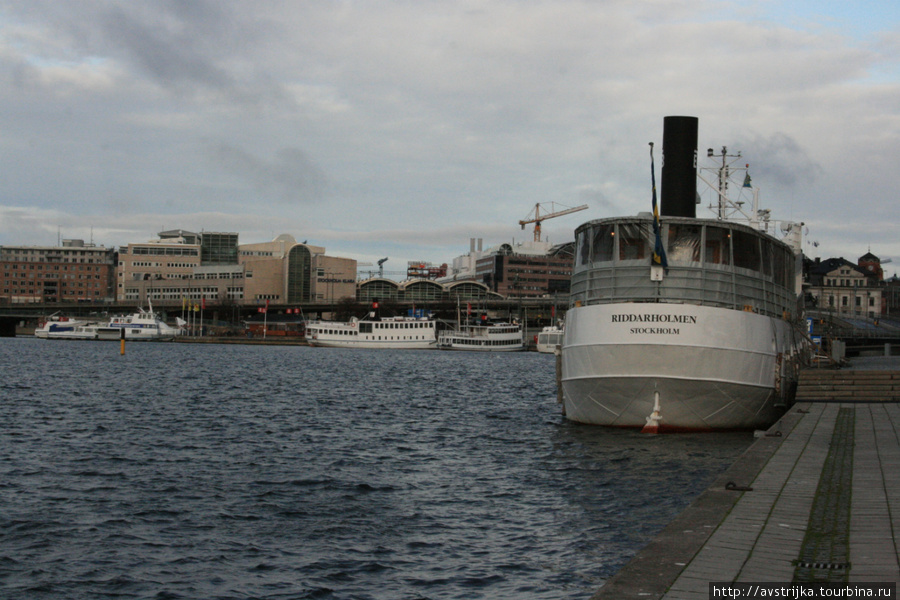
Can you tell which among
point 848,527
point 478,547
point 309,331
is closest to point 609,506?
point 478,547

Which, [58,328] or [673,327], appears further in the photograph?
[58,328]

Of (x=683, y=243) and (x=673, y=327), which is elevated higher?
(x=683, y=243)

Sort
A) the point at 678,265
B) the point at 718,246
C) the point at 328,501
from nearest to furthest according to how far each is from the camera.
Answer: the point at 328,501, the point at 678,265, the point at 718,246

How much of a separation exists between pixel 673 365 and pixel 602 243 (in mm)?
5216

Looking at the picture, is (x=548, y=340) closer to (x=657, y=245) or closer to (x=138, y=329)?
(x=138, y=329)

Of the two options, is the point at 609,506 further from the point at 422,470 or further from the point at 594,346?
the point at 594,346

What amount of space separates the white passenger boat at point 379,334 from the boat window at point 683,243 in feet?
431

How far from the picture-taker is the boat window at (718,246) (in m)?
28.8

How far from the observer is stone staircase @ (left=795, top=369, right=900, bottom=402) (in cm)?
3131

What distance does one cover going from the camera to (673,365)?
26.9m

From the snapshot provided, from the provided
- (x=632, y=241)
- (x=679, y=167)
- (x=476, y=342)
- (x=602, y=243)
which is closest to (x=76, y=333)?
(x=476, y=342)

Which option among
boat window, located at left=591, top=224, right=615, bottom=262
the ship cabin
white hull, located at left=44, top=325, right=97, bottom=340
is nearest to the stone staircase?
the ship cabin

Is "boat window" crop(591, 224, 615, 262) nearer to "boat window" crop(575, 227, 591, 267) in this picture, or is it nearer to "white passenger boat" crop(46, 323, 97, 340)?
"boat window" crop(575, 227, 591, 267)

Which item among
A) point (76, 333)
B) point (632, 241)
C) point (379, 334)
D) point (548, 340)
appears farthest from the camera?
point (76, 333)
